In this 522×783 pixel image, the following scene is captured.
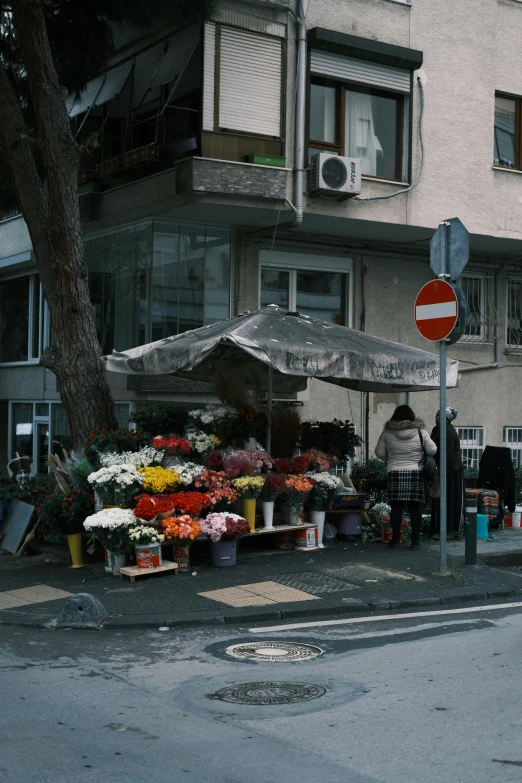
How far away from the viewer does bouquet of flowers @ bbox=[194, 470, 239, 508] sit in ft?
35.9

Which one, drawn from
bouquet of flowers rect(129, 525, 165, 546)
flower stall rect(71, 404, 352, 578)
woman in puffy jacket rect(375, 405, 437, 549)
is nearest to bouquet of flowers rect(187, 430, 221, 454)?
flower stall rect(71, 404, 352, 578)

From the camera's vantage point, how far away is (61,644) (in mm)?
7766

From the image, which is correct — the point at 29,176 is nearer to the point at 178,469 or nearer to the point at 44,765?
the point at 178,469

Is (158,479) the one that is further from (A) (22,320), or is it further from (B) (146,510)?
(A) (22,320)

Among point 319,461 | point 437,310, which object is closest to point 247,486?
point 319,461

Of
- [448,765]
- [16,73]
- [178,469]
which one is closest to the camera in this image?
[448,765]

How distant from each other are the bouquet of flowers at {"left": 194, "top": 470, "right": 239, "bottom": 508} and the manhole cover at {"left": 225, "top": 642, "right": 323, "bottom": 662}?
3.36 m

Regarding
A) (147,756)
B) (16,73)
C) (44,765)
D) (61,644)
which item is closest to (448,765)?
(147,756)

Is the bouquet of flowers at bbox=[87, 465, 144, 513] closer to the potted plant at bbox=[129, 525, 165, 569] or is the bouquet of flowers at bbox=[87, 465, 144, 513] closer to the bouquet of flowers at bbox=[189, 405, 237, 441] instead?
the potted plant at bbox=[129, 525, 165, 569]

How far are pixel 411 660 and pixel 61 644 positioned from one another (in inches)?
111

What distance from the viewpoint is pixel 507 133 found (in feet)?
57.3

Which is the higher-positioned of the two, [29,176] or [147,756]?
[29,176]

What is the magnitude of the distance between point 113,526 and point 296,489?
2.56 metres

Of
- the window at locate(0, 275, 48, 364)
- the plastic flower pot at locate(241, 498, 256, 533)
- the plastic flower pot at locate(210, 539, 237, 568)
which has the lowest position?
the plastic flower pot at locate(210, 539, 237, 568)
